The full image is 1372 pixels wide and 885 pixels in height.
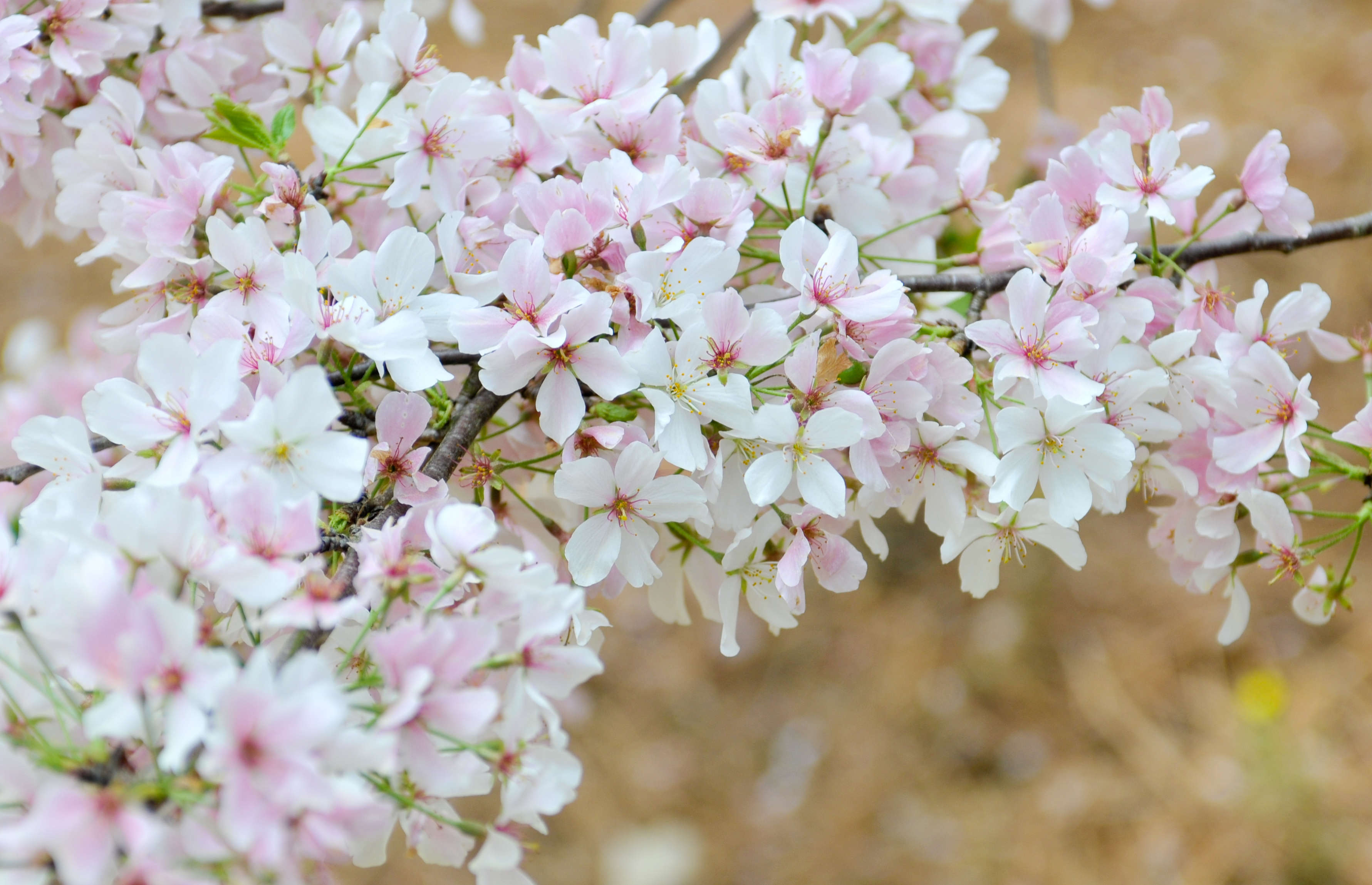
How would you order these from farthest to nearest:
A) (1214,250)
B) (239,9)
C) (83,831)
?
(239,9) → (1214,250) → (83,831)

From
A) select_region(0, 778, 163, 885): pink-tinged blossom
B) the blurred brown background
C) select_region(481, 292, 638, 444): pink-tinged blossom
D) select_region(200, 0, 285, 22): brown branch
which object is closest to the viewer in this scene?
select_region(0, 778, 163, 885): pink-tinged blossom

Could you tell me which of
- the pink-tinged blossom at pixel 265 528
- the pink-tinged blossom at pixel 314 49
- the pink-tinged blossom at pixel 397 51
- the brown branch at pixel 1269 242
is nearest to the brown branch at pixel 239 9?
the pink-tinged blossom at pixel 314 49

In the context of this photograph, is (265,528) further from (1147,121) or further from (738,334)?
(1147,121)

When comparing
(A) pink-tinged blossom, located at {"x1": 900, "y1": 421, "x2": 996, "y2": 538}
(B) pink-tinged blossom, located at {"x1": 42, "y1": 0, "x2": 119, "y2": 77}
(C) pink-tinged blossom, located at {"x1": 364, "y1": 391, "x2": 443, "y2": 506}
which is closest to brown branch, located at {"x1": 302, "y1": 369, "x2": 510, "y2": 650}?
(C) pink-tinged blossom, located at {"x1": 364, "y1": 391, "x2": 443, "y2": 506}

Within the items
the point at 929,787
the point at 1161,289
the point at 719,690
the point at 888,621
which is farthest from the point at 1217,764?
the point at 1161,289

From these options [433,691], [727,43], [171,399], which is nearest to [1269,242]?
[727,43]

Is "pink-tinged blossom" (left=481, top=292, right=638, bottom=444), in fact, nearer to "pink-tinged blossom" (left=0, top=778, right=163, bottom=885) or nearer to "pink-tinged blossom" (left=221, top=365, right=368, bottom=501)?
"pink-tinged blossom" (left=221, top=365, right=368, bottom=501)

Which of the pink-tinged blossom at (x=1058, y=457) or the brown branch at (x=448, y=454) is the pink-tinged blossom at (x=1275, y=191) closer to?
the pink-tinged blossom at (x=1058, y=457)
